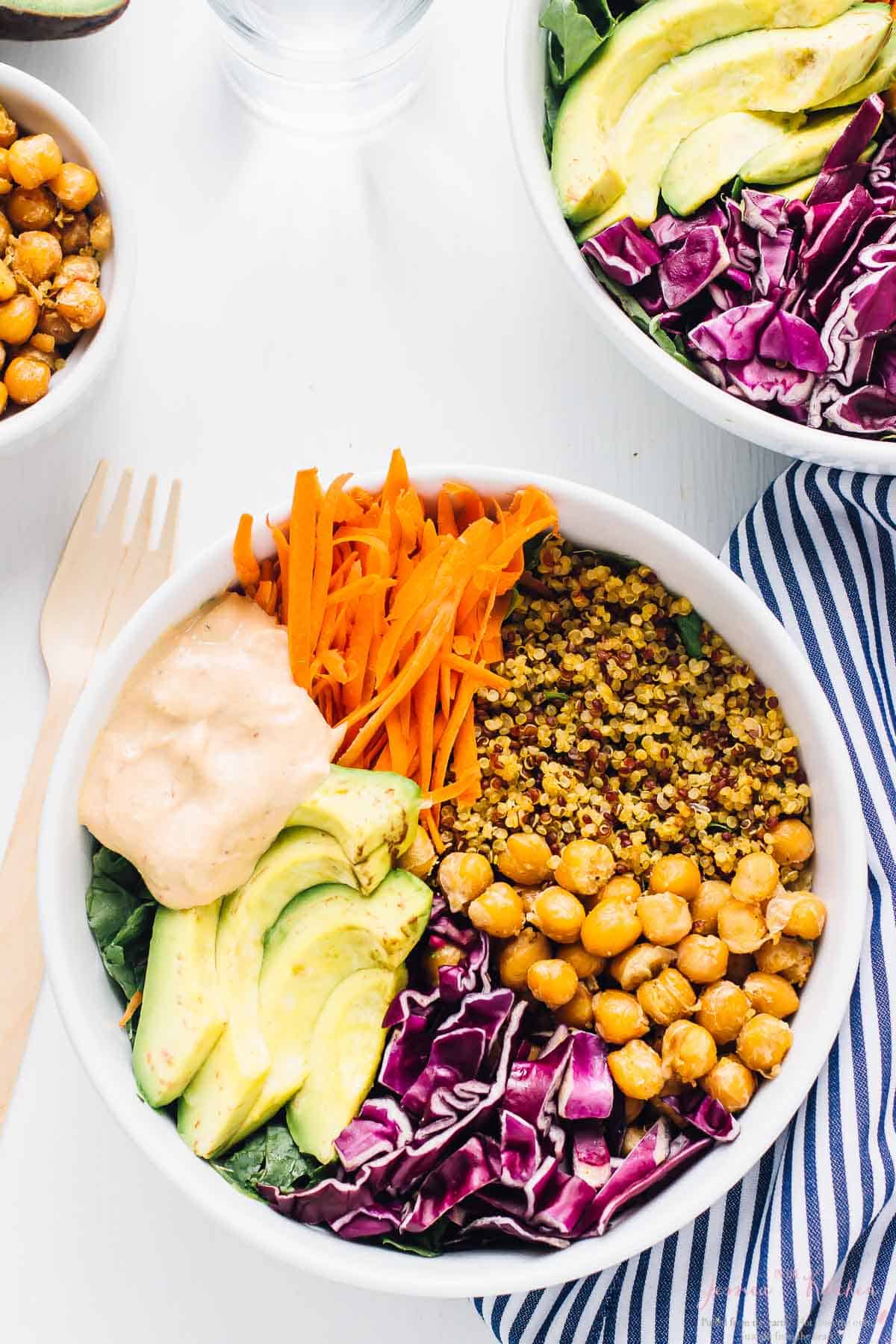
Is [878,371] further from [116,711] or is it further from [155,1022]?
[155,1022]

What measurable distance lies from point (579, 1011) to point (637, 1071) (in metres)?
0.13

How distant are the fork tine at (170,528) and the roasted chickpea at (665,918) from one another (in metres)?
0.91

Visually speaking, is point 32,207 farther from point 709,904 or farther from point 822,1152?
point 822,1152

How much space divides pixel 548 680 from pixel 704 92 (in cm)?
86

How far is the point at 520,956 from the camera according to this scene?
6.35ft

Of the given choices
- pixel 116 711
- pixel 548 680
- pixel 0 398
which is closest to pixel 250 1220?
pixel 116 711

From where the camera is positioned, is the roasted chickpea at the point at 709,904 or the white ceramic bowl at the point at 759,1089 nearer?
the white ceramic bowl at the point at 759,1089

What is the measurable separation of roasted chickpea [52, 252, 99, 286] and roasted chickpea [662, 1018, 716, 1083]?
137 cm

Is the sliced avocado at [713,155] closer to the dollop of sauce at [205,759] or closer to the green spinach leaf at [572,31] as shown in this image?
the green spinach leaf at [572,31]

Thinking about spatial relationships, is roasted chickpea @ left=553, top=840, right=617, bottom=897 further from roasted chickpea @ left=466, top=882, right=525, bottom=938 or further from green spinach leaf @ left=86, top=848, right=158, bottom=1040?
green spinach leaf @ left=86, top=848, right=158, bottom=1040

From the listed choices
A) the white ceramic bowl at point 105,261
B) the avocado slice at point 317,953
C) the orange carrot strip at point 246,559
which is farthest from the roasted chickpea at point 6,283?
the avocado slice at point 317,953

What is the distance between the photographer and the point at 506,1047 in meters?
1.88

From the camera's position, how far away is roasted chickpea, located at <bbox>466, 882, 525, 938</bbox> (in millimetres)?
1884

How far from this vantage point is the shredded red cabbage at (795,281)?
191 cm
